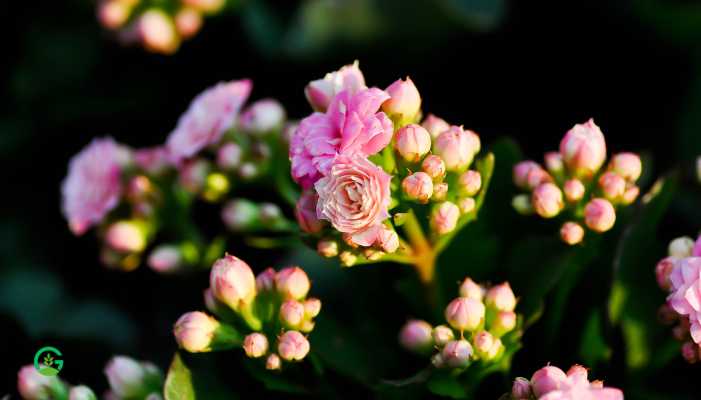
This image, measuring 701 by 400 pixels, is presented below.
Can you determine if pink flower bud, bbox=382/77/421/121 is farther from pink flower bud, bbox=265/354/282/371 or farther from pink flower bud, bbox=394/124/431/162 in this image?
pink flower bud, bbox=265/354/282/371

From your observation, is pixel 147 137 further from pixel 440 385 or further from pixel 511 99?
pixel 440 385

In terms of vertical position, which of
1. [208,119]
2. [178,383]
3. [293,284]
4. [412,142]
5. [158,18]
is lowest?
[178,383]

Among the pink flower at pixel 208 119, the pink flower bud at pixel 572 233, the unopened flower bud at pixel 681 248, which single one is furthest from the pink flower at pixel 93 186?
the unopened flower bud at pixel 681 248

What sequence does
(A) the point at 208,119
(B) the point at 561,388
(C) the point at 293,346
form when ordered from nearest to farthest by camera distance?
(B) the point at 561,388 < (C) the point at 293,346 < (A) the point at 208,119

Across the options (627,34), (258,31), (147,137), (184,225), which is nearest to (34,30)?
(147,137)

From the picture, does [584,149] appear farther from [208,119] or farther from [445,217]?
[208,119]

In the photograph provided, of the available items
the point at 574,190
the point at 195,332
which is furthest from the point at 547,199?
the point at 195,332

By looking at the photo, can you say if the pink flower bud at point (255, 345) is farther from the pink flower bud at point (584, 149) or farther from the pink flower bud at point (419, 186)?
the pink flower bud at point (584, 149)

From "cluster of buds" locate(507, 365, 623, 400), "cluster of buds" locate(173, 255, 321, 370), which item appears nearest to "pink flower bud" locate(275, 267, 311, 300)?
"cluster of buds" locate(173, 255, 321, 370)
